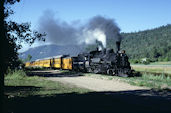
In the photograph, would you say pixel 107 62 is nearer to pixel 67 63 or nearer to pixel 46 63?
pixel 67 63

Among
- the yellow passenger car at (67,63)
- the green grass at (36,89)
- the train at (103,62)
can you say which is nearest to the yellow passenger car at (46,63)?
the yellow passenger car at (67,63)

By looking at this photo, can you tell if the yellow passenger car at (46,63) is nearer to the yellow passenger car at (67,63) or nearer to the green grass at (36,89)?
the yellow passenger car at (67,63)

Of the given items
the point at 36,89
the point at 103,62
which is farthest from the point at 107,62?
the point at 36,89

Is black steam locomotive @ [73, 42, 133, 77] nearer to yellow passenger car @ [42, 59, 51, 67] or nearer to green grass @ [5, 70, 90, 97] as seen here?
green grass @ [5, 70, 90, 97]

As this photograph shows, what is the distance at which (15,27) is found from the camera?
13562 millimetres

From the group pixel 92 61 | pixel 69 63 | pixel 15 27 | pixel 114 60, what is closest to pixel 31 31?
pixel 15 27

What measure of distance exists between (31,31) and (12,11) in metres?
1.84

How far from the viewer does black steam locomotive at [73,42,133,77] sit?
25.2 m

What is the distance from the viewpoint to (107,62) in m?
26.7

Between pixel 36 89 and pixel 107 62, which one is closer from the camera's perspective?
pixel 36 89

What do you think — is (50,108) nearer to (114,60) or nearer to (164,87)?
(164,87)

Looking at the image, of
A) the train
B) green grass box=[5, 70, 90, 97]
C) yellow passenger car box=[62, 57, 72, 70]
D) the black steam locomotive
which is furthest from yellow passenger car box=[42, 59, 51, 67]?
green grass box=[5, 70, 90, 97]

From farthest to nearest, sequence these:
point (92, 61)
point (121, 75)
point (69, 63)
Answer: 1. point (69, 63)
2. point (92, 61)
3. point (121, 75)

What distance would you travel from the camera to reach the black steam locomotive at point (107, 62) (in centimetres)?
2525
